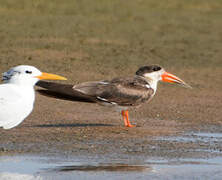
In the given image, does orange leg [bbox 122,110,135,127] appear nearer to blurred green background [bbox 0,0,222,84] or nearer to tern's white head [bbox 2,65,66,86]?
tern's white head [bbox 2,65,66,86]

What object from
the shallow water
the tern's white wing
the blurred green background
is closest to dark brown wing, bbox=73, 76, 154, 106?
the shallow water

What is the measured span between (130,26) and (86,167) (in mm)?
13011

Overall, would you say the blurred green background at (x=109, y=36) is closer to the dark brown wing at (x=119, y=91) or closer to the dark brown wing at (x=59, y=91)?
Result: the dark brown wing at (x=119, y=91)

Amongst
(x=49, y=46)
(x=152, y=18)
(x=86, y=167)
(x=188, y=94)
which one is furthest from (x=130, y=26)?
(x=86, y=167)

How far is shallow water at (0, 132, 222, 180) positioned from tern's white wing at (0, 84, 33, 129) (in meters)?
0.48

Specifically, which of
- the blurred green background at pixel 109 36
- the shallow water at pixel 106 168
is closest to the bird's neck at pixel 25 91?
the shallow water at pixel 106 168

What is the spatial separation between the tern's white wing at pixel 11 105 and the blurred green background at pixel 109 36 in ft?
19.8

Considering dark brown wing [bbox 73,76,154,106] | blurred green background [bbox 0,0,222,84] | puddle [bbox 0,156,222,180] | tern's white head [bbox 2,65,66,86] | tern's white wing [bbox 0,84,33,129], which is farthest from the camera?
blurred green background [bbox 0,0,222,84]

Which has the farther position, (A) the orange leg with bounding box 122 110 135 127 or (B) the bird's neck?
(A) the orange leg with bounding box 122 110 135 127

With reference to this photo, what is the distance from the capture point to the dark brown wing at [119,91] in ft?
32.4

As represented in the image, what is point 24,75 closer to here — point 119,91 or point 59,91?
point 59,91

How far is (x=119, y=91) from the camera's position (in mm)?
10016

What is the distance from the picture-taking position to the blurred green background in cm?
1523

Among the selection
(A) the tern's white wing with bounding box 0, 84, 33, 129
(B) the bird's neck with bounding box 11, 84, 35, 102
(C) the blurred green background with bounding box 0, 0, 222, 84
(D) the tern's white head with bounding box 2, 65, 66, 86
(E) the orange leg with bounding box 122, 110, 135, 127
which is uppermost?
(C) the blurred green background with bounding box 0, 0, 222, 84
